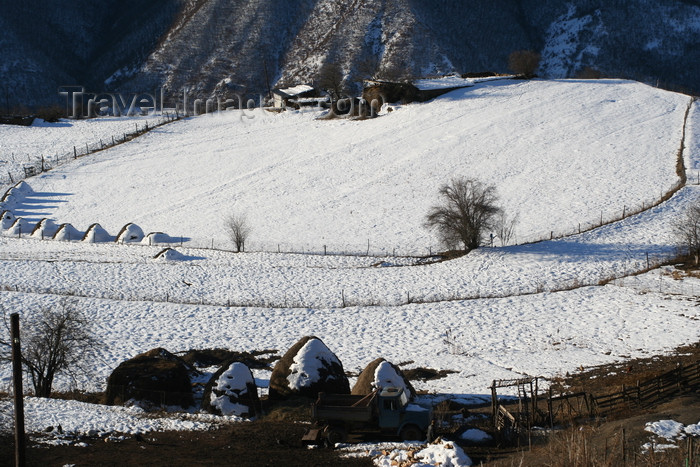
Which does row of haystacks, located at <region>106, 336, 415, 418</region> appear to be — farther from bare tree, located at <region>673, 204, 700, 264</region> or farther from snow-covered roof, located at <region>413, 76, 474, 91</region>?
snow-covered roof, located at <region>413, 76, 474, 91</region>

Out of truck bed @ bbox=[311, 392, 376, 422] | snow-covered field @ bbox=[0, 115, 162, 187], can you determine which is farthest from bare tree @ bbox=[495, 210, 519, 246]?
snow-covered field @ bbox=[0, 115, 162, 187]

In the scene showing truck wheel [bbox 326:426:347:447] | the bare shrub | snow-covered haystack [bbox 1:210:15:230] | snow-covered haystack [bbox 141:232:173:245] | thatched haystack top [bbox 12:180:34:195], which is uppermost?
the bare shrub

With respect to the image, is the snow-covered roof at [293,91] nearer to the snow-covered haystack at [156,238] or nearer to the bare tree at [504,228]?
the snow-covered haystack at [156,238]

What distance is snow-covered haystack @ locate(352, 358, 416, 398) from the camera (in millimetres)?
20734

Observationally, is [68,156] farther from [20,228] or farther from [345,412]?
[345,412]

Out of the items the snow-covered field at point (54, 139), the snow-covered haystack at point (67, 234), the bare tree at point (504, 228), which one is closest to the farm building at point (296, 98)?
the snow-covered field at point (54, 139)

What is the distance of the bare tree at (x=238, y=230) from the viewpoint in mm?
47906

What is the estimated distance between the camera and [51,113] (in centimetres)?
9556

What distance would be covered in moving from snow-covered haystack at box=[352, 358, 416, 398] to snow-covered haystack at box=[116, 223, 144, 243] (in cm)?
3436

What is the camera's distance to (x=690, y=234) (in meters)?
38.4

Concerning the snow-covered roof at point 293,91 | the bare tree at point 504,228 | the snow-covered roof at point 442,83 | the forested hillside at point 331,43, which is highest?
the forested hillside at point 331,43

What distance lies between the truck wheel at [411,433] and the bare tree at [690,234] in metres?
24.2

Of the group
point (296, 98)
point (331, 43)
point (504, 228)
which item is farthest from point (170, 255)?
point (331, 43)

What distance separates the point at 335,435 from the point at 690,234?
2778cm
